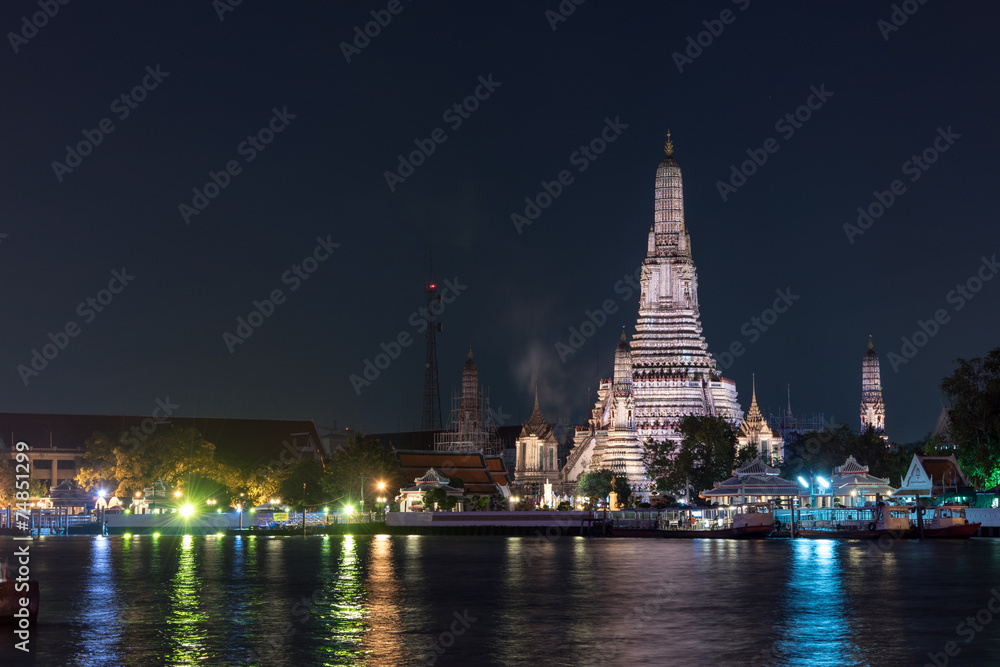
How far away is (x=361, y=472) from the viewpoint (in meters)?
112

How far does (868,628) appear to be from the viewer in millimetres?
33031

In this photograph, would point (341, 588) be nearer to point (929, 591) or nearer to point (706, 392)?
point (929, 591)

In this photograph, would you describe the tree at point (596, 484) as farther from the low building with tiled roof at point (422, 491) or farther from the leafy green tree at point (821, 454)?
the low building with tiled roof at point (422, 491)

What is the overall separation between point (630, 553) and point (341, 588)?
2557 cm

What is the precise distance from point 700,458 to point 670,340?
2145cm

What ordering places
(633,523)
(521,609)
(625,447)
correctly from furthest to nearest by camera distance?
(625,447) < (633,523) < (521,609)

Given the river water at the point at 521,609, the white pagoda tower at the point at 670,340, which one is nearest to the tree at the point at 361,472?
the white pagoda tower at the point at 670,340

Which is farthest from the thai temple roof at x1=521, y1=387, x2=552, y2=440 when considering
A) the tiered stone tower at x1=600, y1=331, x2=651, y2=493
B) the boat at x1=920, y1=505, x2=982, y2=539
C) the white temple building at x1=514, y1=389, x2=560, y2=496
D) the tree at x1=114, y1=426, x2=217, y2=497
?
the boat at x1=920, y1=505, x2=982, y2=539

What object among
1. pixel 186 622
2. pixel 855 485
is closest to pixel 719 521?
pixel 855 485

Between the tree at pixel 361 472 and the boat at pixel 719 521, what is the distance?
25974mm

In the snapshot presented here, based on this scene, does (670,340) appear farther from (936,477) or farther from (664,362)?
(936,477)

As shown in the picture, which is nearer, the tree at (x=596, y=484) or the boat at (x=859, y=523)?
the boat at (x=859, y=523)

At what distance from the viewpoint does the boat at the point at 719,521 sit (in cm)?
8838

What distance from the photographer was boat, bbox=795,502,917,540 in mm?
85438
